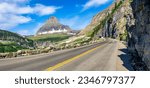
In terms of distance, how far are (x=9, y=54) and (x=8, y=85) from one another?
64.0 ft

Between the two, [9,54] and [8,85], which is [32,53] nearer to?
[9,54]

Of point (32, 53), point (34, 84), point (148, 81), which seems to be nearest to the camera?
point (34, 84)

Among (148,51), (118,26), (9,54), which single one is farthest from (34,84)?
(118,26)

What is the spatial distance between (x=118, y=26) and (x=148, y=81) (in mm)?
158971

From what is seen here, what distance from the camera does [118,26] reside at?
552 ft

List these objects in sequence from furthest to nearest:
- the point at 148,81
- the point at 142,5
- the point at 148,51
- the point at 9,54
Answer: the point at 9,54
the point at 142,5
the point at 148,51
the point at 148,81

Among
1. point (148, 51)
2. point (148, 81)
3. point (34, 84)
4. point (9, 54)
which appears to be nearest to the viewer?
point (34, 84)

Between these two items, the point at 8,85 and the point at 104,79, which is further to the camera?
the point at 104,79

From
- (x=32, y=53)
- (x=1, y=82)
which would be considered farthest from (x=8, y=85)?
(x=32, y=53)

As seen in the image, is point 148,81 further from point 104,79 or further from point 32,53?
point 32,53

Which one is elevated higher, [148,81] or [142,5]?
[142,5]

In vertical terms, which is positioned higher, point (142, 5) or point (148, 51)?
point (142, 5)

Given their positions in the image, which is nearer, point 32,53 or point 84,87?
point 84,87

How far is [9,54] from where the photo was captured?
29578 millimetres
